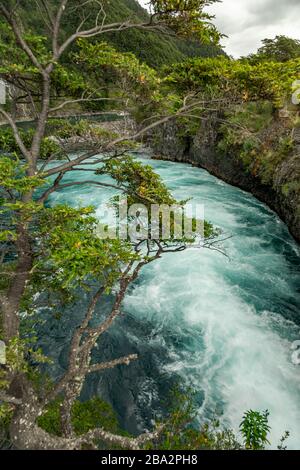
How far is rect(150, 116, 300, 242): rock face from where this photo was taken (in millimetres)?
15297

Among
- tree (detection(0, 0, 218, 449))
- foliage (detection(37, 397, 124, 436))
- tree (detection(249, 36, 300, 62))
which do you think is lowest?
foliage (detection(37, 397, 124, 436))

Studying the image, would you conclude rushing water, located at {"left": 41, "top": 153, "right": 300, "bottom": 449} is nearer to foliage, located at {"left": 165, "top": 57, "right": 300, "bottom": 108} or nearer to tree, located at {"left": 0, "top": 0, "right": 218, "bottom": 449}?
tree, located at {"left": 0, "top": 0, "right": 218, "bottom": 449}

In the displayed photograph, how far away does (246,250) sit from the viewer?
1557 centimetres

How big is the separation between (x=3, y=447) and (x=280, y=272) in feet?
39.5

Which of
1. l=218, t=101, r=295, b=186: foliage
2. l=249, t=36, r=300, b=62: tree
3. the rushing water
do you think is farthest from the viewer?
l=249, t=36, r=300, b=62: tree

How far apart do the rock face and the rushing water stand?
1941 millimetres

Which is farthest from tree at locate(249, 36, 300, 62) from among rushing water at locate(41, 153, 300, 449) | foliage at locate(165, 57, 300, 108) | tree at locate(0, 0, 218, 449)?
tree at locate(0, 0, 218, 449)

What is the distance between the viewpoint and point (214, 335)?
411 inches

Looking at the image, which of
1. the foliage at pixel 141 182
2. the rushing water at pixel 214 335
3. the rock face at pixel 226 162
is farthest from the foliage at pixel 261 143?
the foliage at pixel 141 182

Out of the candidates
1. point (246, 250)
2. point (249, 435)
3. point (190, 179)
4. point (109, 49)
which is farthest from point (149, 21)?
point (190, 179)

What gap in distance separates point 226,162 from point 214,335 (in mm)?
17658

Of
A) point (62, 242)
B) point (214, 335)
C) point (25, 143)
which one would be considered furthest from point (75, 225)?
point (214, 335)

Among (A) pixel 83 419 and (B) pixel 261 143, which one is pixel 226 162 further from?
(A) pixel 83 419

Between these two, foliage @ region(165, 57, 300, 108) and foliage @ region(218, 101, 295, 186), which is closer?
foliage @ region(165, 57, 300, 108)
